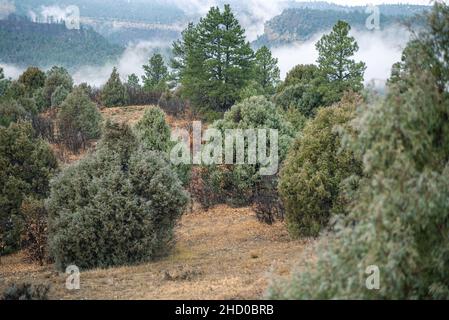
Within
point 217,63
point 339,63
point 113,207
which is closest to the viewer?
point 113,207

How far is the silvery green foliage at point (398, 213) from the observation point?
744 centimetres

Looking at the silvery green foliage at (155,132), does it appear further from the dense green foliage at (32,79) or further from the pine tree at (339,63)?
the dense green foliage at (32,79)

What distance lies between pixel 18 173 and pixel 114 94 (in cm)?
2788

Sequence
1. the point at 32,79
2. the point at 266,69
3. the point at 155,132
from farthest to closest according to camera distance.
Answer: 1. the point at 32,79
2. the point at 266,69
3. the point at 155,132

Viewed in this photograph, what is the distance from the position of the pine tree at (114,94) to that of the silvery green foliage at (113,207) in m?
32.9

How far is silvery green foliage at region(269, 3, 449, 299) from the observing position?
744 cm

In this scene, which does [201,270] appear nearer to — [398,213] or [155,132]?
[398,213]

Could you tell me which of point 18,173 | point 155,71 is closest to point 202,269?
point 18,173

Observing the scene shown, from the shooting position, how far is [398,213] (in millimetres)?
7438

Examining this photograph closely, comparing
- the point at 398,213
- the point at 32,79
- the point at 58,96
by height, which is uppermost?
the point at 32,79

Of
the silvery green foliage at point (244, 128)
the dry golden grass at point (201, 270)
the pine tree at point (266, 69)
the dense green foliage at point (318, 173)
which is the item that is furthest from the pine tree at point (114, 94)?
the dense green foliage at point (318, 173)

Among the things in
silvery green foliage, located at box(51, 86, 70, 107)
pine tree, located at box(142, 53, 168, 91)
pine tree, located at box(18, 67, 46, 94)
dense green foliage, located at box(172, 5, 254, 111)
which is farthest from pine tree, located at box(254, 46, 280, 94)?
pine tree, located at box(18, 67, 46, 94)

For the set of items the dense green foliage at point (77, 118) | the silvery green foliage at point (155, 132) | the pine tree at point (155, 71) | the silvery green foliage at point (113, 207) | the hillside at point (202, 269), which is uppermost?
the pine tree at point (155, 71)

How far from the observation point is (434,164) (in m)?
8.04
